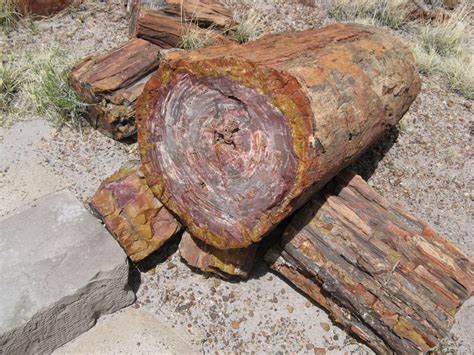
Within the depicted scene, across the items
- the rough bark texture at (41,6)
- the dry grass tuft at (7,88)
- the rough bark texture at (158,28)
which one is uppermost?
the rough bark texture at (158,28)

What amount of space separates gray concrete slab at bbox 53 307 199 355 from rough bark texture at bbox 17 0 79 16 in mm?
3048

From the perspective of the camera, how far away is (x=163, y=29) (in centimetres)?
369

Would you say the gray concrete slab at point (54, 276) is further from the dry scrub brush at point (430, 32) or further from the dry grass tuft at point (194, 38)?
the dry scrub brush at point (430, 32)

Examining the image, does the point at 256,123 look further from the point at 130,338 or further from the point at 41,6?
the point at 41,6

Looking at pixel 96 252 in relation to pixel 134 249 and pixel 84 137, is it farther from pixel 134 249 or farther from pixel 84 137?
pixel 84 137

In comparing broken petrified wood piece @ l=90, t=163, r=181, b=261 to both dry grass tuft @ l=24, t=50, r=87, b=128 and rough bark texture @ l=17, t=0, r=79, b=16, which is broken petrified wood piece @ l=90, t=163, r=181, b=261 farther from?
rough bark texture @ l=17, t=0, r=79, b=16

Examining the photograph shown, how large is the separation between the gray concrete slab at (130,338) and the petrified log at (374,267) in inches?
26.8

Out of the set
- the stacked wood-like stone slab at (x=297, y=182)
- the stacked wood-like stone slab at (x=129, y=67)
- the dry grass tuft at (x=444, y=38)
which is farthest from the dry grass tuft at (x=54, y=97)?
the dry grass tuft at (x=444, y=38)

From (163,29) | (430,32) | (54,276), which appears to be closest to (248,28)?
(163,29)

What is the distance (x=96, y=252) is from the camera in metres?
2.42

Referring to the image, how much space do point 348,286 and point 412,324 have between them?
0.34m

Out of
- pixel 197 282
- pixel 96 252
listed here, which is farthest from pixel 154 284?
pixel 96 252

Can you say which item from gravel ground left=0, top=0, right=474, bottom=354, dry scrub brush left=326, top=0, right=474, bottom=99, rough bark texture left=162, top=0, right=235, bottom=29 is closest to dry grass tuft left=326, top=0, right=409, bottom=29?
dry scrub brush left=326, top=0, right=474, bottom=99

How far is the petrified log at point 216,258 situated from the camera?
8.52ft
